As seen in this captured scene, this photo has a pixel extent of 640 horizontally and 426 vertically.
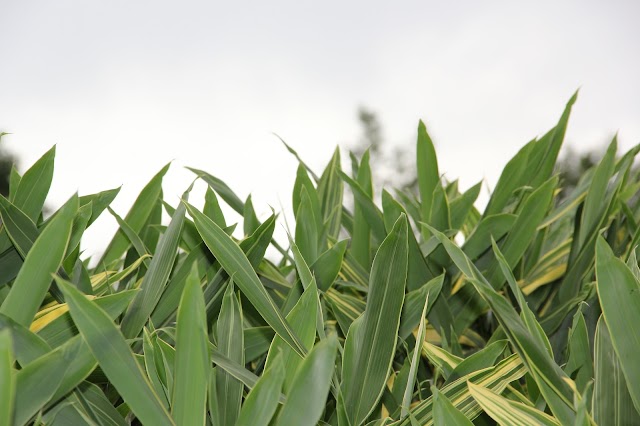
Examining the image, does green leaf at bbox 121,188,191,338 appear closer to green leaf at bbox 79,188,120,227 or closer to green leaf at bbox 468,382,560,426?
green leaf at bbox 79,188,120,227

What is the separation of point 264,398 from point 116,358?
0.09 meters

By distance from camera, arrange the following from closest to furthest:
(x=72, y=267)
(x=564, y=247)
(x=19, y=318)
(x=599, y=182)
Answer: (x=19, y=318) → (x=72, y=267) → (x=599, y=182) → (x=564, y=247)

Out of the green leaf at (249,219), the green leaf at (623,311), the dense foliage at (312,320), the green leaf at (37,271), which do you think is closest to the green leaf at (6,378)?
the dense foliage at (312,320)

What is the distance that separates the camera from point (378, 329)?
493 mm

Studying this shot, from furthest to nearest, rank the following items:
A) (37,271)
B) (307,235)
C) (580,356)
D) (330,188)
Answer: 1. (330,188)
2. (307,235)
3. (580,356)
4. (37,271)

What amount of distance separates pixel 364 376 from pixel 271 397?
138 mm

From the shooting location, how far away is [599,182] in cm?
71

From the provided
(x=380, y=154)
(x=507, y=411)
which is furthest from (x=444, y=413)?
(x=380, y=154)

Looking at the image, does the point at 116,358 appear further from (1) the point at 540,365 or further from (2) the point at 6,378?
(1) the point at 540,365

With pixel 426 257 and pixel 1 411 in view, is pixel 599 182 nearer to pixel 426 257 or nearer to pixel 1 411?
pixel 426 257

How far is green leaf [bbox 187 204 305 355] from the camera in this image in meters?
0.48

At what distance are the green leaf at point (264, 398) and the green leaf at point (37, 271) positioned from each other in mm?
162

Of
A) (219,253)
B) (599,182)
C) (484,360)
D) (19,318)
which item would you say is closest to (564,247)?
(599,182)

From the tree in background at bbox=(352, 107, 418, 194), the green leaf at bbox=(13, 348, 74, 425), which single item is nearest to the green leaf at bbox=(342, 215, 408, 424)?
the green leaf at bbox=(13, 348, 74, 425)
